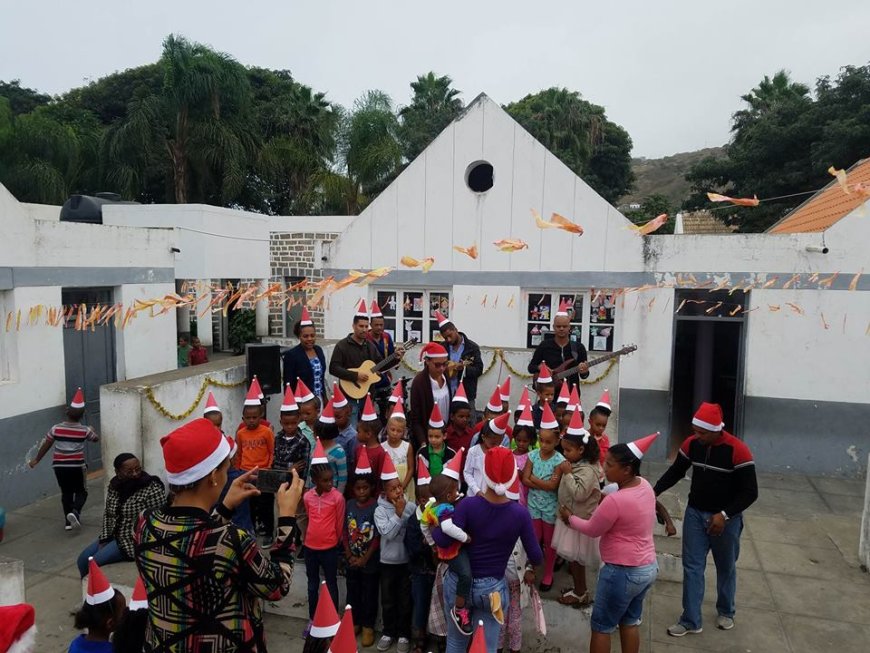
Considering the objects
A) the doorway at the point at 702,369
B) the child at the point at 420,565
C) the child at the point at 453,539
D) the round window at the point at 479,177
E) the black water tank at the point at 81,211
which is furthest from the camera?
the black water tank at the point at 81,211

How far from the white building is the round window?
7 centimetres

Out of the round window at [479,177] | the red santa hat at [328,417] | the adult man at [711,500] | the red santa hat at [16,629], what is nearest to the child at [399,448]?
the red santa hat at [328,417]

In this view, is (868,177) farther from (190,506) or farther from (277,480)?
(190,506)

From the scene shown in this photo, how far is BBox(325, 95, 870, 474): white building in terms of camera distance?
29.1ft

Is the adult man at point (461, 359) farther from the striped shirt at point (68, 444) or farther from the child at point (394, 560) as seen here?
the striped shirt at point (68, 444)

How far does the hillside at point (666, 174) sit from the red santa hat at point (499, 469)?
215 feet

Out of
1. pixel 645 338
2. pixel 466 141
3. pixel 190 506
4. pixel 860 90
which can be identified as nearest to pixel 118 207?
pixel 466 141

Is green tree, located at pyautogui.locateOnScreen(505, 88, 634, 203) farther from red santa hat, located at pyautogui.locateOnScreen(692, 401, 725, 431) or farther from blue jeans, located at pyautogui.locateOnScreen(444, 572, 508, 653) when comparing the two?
blue jeans, located at pyautogui.locateOnScreen(444, 572, 508, 653)

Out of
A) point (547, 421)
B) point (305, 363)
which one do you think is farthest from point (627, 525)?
point (305, 363)

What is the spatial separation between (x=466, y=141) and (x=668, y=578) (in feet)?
25.1

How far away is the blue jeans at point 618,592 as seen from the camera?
3.70 m

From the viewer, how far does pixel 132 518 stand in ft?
→ 15.1

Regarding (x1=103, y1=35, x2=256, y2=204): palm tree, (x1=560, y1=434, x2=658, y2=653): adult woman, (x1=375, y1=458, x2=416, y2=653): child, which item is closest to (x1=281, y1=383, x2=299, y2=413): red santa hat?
(x1=375, y1=458, x2=416, y2=653): child

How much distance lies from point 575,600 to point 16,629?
11.6 ft
